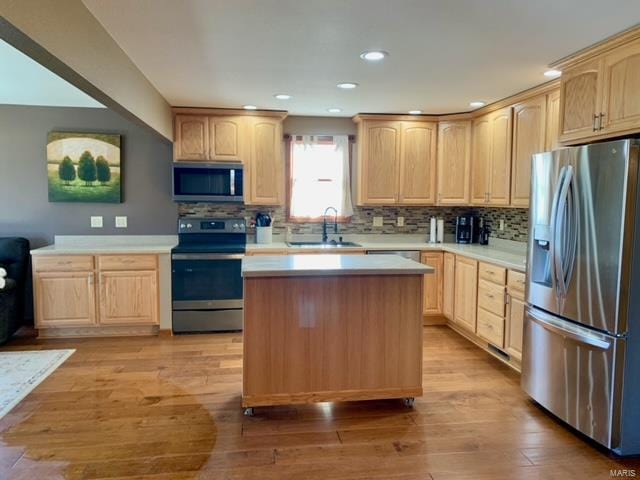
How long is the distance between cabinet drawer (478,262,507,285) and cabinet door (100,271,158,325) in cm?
306

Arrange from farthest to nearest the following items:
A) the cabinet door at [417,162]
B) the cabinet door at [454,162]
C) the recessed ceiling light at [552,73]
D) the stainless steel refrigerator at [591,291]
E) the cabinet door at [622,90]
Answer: the cabinet door at [417,162] → the cabinet door at [454,162] → the recessed ceiling light at [552,73] → the cabinet door at [622,90] → the stainless steel refrigerator at [591,291]

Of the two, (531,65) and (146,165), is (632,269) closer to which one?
(531,65)

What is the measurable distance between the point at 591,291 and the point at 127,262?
3.82 m

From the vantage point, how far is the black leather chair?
4113 mm

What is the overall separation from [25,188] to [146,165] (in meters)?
1.21

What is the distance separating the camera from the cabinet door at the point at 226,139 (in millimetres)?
4656

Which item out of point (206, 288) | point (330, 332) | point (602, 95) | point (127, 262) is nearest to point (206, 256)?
point (206, 288)

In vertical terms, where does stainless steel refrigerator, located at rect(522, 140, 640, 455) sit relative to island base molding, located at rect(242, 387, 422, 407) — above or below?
above

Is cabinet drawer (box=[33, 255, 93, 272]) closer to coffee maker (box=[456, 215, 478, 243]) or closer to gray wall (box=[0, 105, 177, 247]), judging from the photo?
gray wall (box=[0, 105, 177, 247])

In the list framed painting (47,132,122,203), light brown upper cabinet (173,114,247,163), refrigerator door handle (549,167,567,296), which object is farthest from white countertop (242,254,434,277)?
framed painting (47,132,122,203)

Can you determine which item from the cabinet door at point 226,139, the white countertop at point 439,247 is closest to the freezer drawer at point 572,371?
the white countertop at point 439,247

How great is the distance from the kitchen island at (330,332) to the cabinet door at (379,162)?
2.10 m

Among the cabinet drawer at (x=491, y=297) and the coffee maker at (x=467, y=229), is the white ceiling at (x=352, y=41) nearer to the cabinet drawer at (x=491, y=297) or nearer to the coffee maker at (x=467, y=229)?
the coffee maker at (x=467, y=229)

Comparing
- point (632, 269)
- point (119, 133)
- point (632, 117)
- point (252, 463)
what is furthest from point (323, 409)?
point (119, 133)
